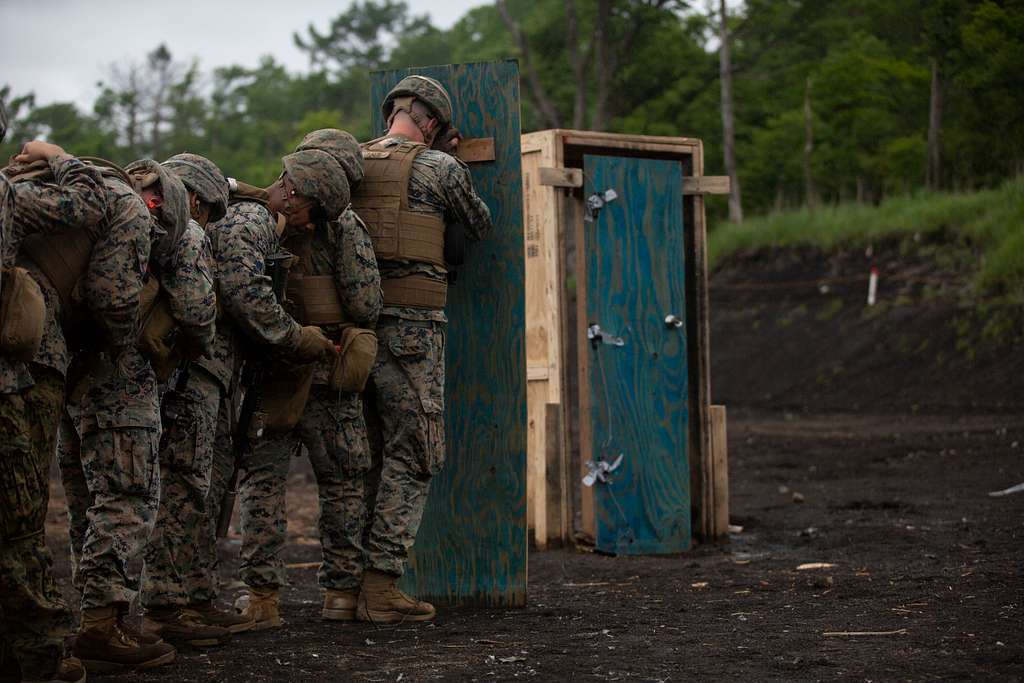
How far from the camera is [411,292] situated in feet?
18.9

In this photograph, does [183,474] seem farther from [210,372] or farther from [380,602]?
[380,602]

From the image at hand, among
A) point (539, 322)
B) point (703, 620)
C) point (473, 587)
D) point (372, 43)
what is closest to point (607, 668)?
point (703, 620)

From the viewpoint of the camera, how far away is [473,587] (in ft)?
20.3

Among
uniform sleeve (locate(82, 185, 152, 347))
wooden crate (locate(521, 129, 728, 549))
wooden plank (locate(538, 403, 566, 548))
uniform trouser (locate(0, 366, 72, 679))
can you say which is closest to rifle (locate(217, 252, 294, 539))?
uniform sleeve (locate(82, 185, 152, 347))

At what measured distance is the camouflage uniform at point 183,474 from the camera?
197 inches

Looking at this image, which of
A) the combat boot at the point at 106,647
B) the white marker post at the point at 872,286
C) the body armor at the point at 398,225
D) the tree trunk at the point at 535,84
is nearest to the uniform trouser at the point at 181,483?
the combat boot at the point at 106,647

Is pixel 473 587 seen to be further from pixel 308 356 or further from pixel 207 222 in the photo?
pixel 207 222

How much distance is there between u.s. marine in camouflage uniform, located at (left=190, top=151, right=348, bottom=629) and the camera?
17.0 ft

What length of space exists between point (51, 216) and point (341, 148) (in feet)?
5.46

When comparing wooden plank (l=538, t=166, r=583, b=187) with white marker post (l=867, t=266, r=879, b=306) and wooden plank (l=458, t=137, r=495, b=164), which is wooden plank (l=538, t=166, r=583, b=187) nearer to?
wooden plank (l=458, t=137, r=495, b=164)

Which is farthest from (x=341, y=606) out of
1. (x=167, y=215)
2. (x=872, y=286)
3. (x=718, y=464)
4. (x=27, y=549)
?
(x=872, y=286)

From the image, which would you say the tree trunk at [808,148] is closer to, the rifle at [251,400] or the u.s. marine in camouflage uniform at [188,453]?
the rifle at [251,400]

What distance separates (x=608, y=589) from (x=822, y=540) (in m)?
2.22

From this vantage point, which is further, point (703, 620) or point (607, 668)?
point (703, 620)
